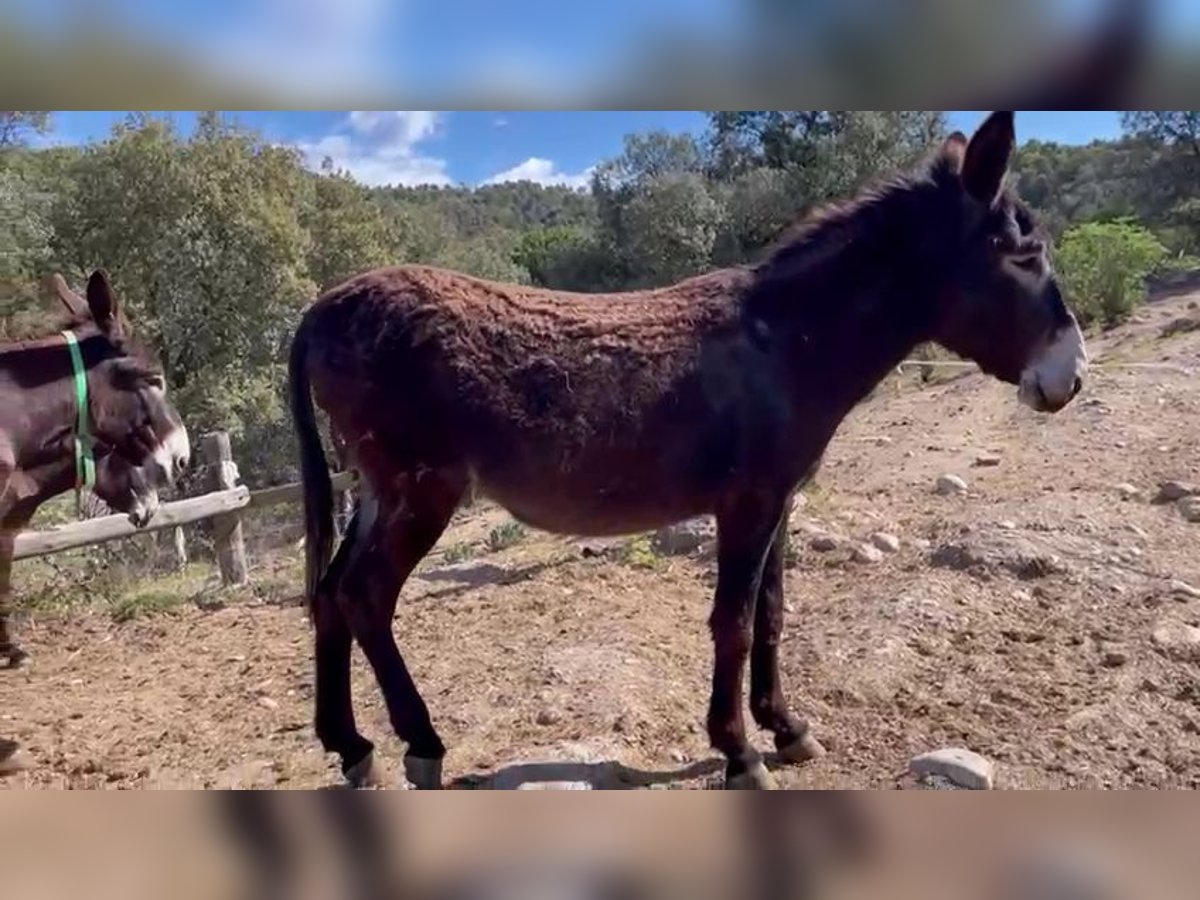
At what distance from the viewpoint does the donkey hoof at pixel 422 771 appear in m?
2.90

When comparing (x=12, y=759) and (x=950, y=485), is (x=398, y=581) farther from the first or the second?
(x=950, y=485)

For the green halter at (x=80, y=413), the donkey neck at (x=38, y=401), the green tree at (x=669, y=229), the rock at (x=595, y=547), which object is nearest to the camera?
the donkey neck at (x=38, y=401)

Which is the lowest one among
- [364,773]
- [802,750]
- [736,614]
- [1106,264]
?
[802,750]

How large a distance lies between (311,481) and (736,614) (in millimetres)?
1395

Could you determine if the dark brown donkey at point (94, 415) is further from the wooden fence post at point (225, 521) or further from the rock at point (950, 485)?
the rock at point (950, 485)

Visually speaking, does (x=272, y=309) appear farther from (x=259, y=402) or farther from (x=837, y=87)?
(x=837, y=87)

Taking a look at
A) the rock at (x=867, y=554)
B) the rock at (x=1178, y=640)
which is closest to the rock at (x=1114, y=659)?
the rock at (x=1178, y=640)

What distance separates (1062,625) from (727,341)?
6.87ft

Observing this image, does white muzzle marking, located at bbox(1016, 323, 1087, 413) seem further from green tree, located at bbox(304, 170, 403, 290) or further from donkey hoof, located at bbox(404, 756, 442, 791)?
green tree, located at bbox(304, 170, 403, 290)

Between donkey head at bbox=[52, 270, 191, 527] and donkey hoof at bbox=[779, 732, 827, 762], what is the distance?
2860mm

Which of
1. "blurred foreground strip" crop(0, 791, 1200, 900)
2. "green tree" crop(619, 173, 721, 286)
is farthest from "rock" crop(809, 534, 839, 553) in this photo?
"blurred foreground strip" crop(0, 791, 1200, 900)

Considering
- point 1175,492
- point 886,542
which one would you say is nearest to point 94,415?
point 886,542

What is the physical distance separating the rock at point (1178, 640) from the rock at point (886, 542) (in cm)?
147

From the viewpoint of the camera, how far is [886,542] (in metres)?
5.20
